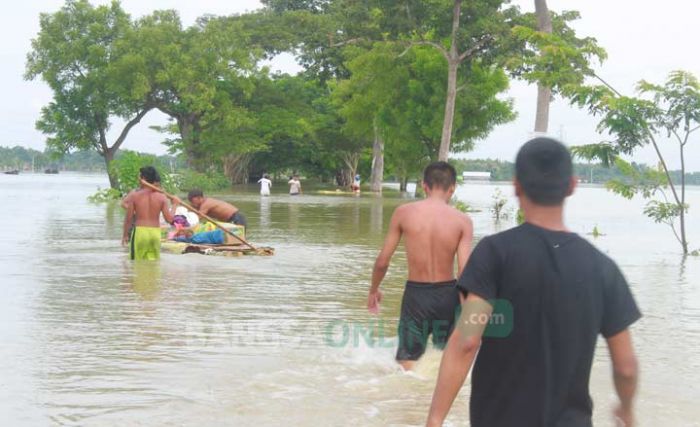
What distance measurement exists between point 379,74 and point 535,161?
43.3 meters

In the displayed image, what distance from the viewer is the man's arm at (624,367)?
3119 mm

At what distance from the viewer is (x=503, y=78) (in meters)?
44.5

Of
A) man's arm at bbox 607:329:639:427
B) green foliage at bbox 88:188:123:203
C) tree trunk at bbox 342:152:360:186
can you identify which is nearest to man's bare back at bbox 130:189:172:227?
man's arm at bbox 607:329:639:427

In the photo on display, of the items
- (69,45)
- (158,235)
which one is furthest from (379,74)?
(158,235)

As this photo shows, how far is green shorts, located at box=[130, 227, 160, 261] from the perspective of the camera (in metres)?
13.5

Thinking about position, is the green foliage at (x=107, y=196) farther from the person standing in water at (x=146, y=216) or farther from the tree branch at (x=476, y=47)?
the person standing in water at (x=146, y=216)

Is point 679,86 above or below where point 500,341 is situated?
above

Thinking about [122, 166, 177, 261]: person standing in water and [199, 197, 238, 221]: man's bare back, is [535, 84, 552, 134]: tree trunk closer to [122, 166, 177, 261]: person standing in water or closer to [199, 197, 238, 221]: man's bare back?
[199, 197, 238, 221]: man's bare back

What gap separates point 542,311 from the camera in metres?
3.00

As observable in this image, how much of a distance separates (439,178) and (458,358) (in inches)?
115

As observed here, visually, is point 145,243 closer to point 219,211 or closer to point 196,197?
point 196,197

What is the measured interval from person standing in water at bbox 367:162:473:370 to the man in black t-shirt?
278 centimetres

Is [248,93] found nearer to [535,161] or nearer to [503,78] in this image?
[503,78]

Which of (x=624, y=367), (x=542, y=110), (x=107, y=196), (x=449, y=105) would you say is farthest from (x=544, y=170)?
(x=107, y=196)
